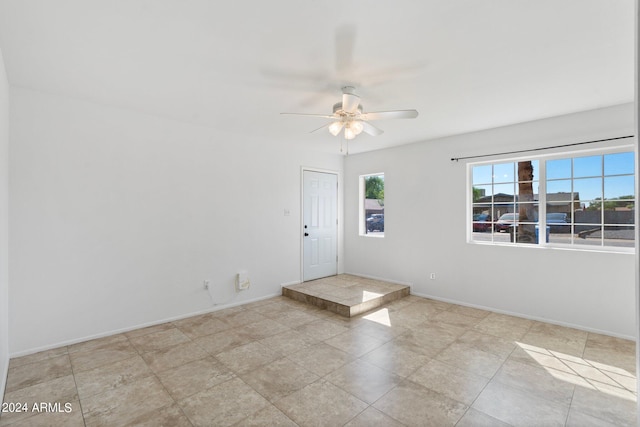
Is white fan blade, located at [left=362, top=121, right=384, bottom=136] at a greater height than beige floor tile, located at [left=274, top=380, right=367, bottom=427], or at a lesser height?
greater

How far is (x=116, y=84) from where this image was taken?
111 inches

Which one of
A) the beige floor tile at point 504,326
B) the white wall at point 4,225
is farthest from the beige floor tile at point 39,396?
the beige floor tile at point 504,326

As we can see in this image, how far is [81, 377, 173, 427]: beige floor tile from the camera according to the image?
206 centimetres

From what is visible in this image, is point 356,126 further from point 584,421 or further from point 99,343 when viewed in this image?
point 99,343

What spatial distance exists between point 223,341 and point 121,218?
6.00ft

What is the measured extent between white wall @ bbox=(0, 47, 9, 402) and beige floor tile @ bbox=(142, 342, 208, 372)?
101 centimetres

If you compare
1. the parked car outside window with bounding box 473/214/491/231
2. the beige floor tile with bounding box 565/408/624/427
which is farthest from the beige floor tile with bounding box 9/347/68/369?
the parked car outside window with bounding box 473/214/491/231

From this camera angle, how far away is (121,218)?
347cm

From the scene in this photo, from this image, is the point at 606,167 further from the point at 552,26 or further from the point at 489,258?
the point at 552,26

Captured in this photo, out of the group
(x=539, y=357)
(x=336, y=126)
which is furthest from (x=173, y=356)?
(x=539, y=357)

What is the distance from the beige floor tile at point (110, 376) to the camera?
7.89 feet

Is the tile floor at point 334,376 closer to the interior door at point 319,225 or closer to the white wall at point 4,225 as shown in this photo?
the white wall at point 4,225

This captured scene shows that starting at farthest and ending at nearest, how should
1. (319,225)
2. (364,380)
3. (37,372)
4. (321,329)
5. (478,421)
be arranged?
1. (319,225)
2. (321,329)
3. (37,372)
4. (364,380)
5. (478,421)

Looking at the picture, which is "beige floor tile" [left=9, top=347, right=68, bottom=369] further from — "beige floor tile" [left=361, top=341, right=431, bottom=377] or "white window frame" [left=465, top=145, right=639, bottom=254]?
"white window frame" [left=465, top=145, right=639, bottom=254]
